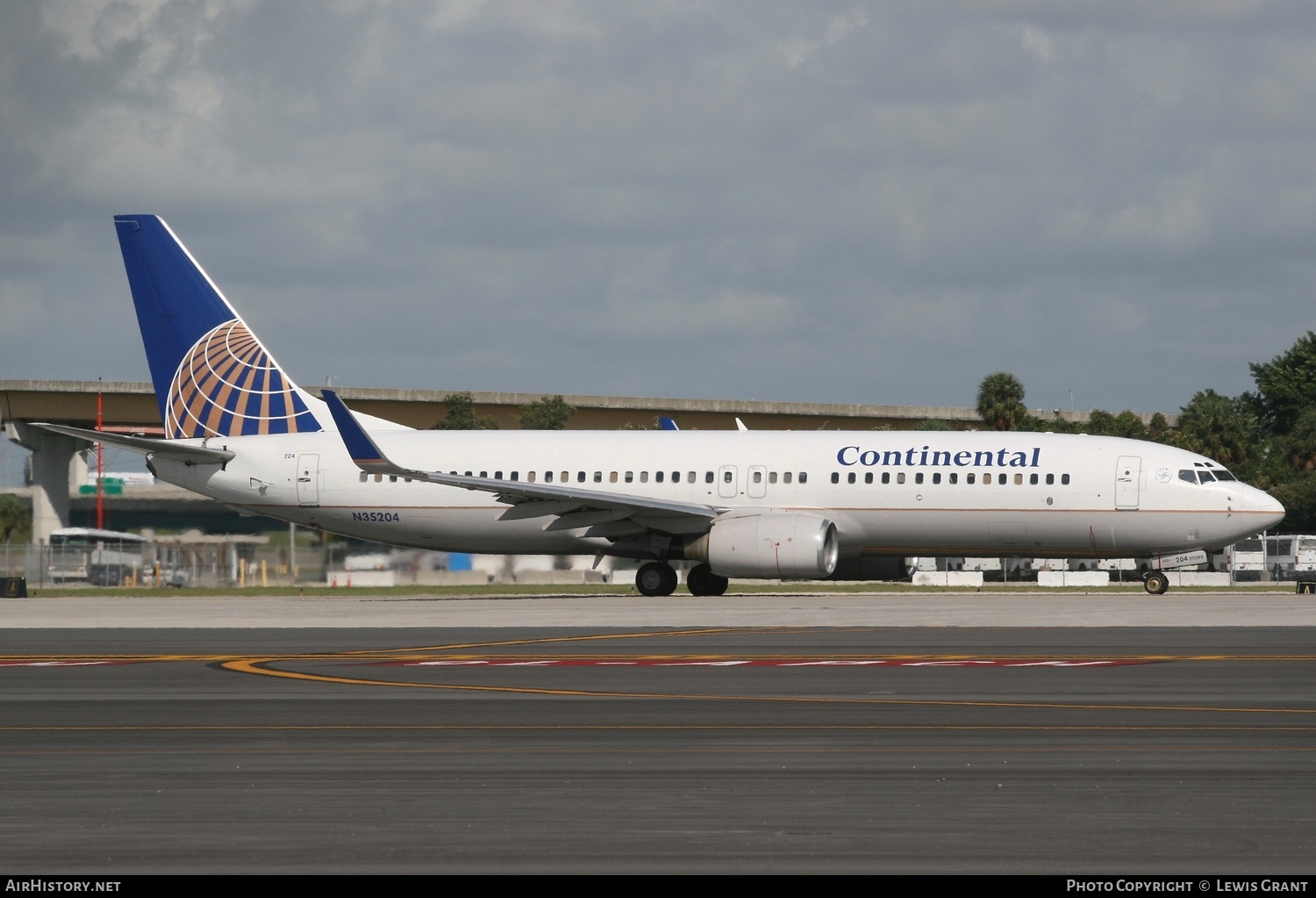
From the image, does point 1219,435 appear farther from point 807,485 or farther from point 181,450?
point 181,450

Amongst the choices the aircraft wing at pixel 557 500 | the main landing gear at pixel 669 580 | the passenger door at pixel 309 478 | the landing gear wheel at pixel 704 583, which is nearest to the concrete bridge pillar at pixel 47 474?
the passenger door at pixel 309 478

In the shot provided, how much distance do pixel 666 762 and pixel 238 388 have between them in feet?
107

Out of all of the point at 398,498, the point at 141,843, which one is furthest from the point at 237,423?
the point at 141,843

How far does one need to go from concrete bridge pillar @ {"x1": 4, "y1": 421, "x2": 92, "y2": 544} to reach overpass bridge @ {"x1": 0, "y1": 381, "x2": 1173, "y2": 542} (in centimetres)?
5

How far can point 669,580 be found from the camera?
39281 mm

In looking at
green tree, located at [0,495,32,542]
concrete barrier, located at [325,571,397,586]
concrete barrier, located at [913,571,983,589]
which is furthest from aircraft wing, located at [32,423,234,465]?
concrete barrier, located at [913,571,983,589]

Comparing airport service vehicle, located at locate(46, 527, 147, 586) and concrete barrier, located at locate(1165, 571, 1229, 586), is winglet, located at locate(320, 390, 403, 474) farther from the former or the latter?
concrete barrier, located at locate(1165, 571, 1229, 586)

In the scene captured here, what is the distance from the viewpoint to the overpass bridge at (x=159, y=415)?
70250 mm

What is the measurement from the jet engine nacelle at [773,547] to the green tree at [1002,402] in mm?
57255

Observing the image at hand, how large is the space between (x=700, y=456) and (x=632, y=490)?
187 centimetres

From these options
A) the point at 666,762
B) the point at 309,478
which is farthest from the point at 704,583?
the point at 666,762

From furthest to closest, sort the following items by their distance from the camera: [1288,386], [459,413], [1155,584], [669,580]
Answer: [1288,386]
[459,413]
[669,580]
[1155,584]

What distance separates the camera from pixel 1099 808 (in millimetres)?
9539

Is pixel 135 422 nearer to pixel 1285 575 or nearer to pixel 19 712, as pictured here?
pixel 1285 575
